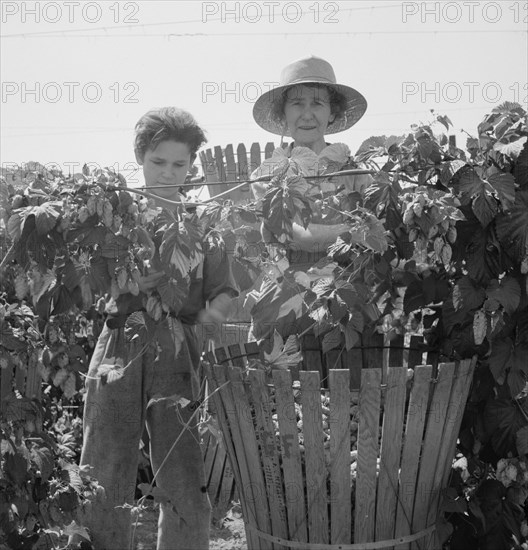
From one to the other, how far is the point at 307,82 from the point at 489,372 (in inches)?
49.0

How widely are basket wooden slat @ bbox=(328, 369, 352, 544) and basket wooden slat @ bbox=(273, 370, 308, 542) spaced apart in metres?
0.08

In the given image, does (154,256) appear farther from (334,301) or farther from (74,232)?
(334,301)

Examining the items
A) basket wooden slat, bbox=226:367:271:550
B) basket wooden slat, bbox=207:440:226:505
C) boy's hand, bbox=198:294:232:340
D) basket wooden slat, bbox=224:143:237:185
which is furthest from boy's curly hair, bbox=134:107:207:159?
basket wooden slat, bbox=224:143:237:185

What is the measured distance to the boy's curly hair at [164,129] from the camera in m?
2.40

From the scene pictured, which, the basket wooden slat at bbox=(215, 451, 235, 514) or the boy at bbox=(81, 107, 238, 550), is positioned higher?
the boy at bbox=(81, 107, 238, 550)

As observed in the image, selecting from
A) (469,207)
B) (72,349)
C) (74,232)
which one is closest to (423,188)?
(469,207)

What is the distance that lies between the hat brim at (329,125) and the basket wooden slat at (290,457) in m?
1.29

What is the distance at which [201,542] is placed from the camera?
7.61ft

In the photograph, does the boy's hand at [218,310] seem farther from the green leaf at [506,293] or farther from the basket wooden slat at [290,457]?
the green leaf at [506,293]

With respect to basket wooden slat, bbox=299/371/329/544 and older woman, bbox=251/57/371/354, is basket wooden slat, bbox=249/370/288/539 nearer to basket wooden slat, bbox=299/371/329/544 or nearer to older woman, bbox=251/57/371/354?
basket wooden slat, bbox=299/371/329/544

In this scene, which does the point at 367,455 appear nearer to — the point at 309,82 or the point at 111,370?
the point at 111,370

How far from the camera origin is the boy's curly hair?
7.89ft

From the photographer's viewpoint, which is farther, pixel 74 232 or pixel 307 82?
pixel 307 82

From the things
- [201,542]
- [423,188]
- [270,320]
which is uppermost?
[423,188]
